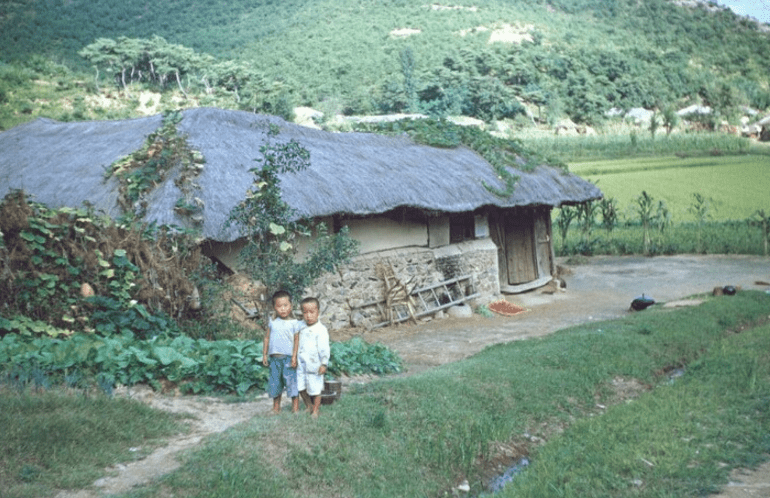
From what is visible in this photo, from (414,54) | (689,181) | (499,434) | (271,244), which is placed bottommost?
(499,434)

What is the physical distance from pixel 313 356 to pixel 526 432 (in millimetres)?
2257

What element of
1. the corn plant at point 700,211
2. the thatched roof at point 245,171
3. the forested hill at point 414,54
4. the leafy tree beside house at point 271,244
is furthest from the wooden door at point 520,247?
the forested hill at point 414,54

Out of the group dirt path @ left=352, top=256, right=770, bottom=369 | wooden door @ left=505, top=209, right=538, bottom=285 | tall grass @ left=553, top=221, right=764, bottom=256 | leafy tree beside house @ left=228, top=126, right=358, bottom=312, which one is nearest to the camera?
leafy tree beside house @ left=228, top=126, right=358, bottom=312

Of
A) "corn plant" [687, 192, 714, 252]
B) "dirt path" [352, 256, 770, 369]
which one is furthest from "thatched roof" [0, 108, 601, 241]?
"corn plant" [687, 192, 714, 252]

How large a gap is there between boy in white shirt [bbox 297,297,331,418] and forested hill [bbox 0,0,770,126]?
33126 mm

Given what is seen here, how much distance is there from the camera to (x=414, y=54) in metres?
53.9

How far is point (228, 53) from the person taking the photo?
1924 inches

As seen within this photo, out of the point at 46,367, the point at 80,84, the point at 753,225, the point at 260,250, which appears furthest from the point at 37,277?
the point at 80,84

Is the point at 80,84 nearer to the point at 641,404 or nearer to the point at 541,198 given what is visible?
the point at 541,198

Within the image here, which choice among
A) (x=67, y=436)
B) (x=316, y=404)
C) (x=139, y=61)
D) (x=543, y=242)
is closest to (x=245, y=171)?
(x=316, y=404)

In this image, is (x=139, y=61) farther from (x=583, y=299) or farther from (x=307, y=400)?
(x=307, y=400)

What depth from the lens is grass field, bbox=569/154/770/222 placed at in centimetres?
2588

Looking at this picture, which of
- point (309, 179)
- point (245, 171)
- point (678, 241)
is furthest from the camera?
point (678, 241)

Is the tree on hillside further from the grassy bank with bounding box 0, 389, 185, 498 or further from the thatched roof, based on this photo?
the grassy bank with bounding box 0, 389, 185, 498
